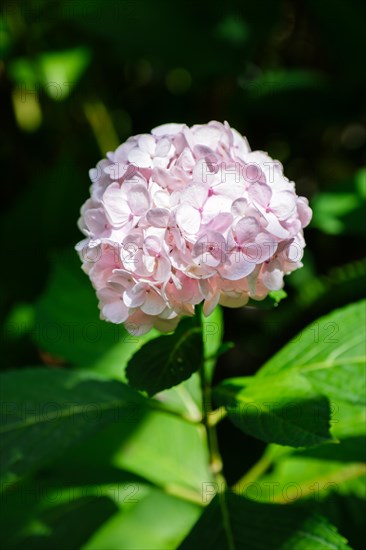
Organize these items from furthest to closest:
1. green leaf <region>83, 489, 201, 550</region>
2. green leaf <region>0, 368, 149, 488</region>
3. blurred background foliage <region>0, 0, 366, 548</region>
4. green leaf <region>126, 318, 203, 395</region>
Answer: blurred background foliage <region>0, 0, 366, 548</region>
green leaf <region>83, 489, 201, 550</region>
green leaf <region>0, 368, 149, 488</region>
green leaf <region>126, 318, 203, 395</region>

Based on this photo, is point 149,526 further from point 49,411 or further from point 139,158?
point 139,158

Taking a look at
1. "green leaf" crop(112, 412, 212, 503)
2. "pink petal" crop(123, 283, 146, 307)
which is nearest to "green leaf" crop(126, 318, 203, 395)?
"pink petal" crop(123, 283, 146, 307)

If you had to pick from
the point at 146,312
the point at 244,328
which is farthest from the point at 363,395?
the point at 244,328

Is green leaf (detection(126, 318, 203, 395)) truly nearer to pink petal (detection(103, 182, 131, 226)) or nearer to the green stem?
the green stem

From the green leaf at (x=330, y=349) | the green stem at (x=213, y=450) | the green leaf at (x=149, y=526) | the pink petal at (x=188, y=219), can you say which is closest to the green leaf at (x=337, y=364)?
the green leaf at (x=330, y=349)

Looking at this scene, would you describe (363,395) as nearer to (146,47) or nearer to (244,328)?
(244,328)

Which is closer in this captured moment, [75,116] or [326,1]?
[326,1]

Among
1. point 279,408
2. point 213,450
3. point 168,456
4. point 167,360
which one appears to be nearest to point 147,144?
point 167,360
